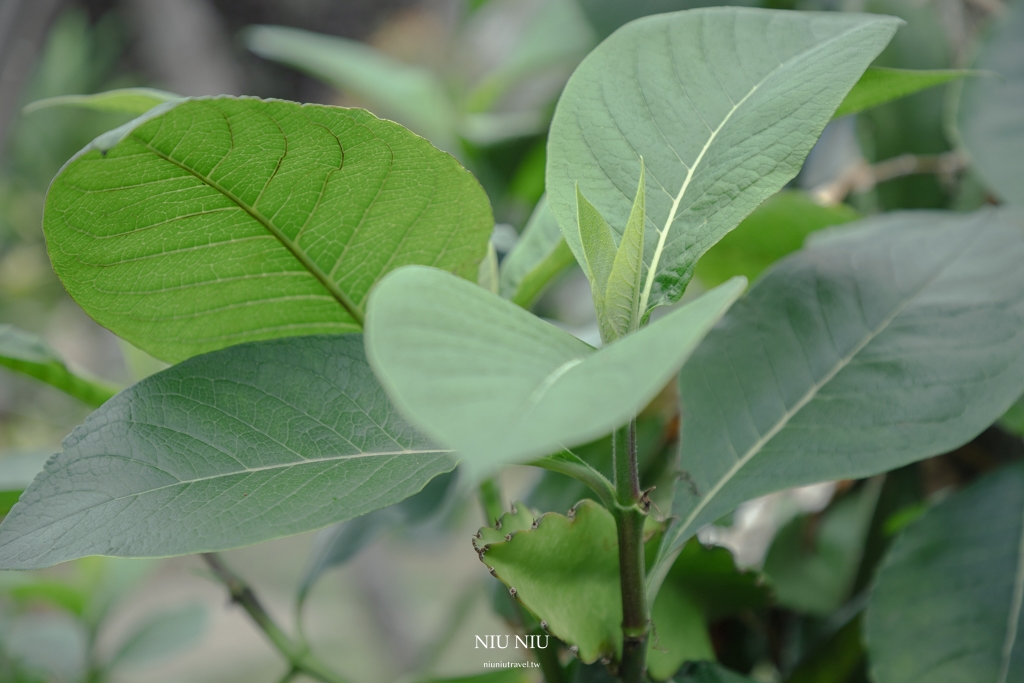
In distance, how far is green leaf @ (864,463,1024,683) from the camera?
369 mm

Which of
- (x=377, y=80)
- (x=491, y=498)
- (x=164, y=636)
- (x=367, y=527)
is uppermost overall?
(x=377, y=80)

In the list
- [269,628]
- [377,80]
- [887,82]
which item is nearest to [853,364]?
[887,82]

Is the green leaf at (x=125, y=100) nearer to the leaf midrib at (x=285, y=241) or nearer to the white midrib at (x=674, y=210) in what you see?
the leaf midrib at (x=285, y=241)

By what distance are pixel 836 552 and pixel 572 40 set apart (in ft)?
2.09

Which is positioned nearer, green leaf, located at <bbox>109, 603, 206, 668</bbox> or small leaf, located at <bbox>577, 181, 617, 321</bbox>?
small leaf, located at <bbox>577, 181, 617, 321</bbox>

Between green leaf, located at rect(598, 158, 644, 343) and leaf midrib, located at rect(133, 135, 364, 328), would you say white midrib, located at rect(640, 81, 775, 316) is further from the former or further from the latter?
leaf midrib, located at rect(133, 135, 364, 328)

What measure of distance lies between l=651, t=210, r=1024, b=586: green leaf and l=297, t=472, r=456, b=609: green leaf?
0.28 meters

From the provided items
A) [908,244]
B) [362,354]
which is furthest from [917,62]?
[362,354]

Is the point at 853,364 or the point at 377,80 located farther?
the point at 377,80

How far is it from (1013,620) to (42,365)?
55 centimetres

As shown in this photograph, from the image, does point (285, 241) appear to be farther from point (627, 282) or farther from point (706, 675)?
Result: point (706, 675)

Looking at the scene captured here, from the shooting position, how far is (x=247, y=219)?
27cm

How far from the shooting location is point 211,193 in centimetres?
25

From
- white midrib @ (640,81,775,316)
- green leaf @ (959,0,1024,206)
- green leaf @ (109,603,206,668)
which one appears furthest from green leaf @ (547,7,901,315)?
green leaf @ (109,603,206,668)
